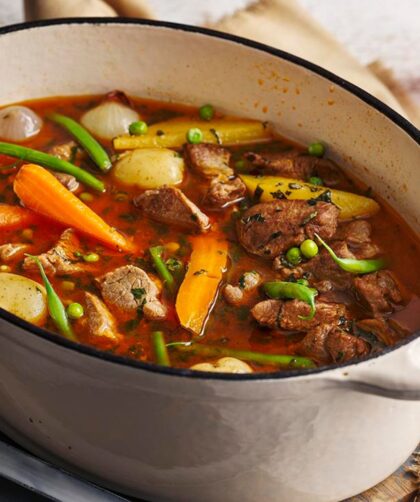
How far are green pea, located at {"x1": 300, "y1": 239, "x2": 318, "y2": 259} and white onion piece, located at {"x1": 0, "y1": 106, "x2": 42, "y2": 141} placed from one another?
1.25 metres

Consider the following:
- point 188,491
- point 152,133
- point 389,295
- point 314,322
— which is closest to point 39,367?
point 188,491

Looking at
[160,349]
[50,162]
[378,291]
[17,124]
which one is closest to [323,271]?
[378,291]

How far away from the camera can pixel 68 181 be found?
3.33 metres

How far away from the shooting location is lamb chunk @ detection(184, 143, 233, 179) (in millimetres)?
3414

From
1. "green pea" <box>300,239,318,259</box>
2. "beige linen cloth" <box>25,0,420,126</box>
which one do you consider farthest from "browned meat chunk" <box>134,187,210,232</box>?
"beige linen cloth" <box>25,0,420,126</box>

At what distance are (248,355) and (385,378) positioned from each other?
61cm

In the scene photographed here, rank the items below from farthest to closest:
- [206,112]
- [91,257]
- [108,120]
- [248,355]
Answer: [206,112], [108,120], [91,257], [248,355]

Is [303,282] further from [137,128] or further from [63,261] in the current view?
[137,128]

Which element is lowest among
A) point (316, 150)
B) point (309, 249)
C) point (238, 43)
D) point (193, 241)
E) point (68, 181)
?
point (68, 181)

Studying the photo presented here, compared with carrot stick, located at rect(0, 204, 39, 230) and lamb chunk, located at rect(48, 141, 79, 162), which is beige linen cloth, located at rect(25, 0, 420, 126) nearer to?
lamb chunk, located at rect(48, 141, 79, 162)

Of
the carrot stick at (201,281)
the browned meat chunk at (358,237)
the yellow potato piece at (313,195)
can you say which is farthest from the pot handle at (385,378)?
the yellow potato piece at (313,195)

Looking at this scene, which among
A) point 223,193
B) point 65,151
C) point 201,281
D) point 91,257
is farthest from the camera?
point 65,151

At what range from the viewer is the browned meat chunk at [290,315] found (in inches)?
110

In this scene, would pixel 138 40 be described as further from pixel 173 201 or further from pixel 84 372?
pixel 84 372
